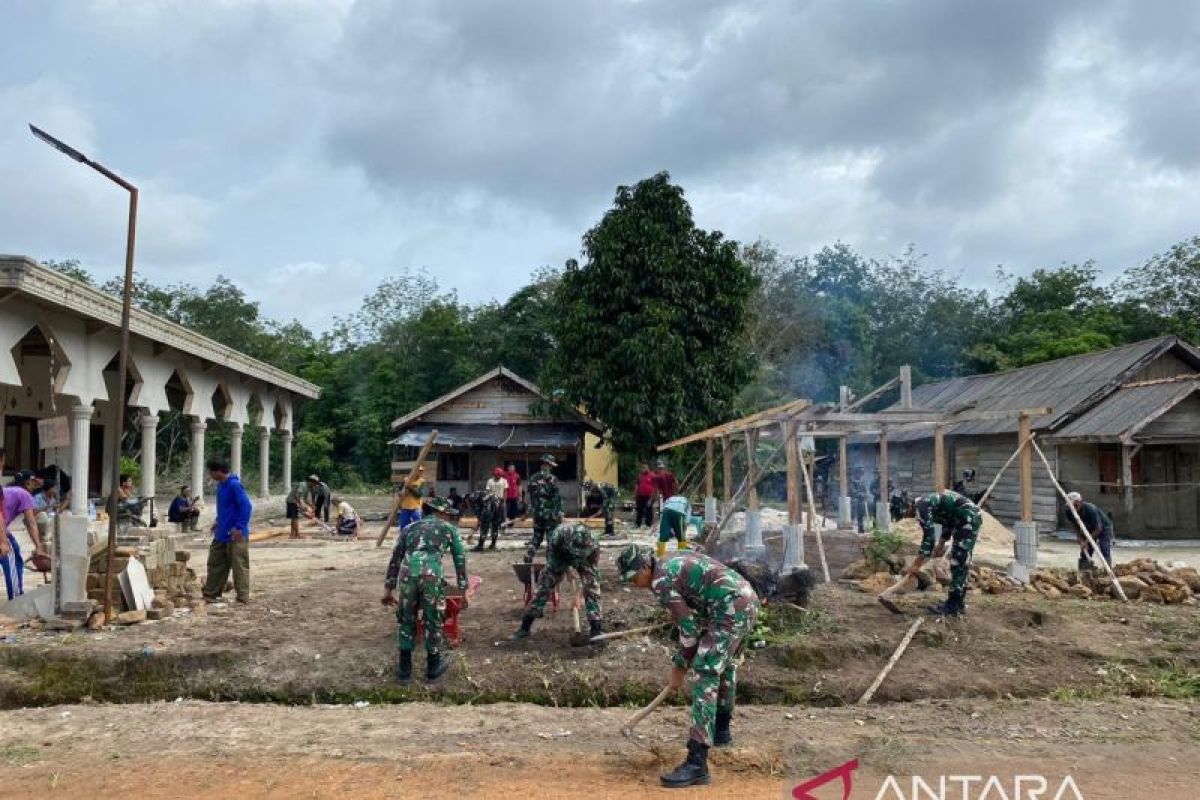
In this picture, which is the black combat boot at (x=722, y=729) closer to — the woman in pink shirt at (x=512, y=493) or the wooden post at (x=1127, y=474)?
the woman in pink shirt at (x=512, y=493)

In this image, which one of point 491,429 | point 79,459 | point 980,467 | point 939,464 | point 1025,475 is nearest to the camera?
point 1025,475

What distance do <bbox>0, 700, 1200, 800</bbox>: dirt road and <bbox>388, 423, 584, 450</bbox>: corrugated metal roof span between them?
1637 cm

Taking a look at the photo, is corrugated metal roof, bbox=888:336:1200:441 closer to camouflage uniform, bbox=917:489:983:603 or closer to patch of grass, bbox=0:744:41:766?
camouflage uniform, bbox=917:489:983:603

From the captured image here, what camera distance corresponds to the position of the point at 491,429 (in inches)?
982

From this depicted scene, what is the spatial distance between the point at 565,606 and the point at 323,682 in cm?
Result: 322

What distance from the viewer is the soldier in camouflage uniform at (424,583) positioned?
7496 mm

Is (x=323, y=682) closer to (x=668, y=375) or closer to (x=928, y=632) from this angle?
(x=928, y=632)

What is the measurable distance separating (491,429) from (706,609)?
1975 cm

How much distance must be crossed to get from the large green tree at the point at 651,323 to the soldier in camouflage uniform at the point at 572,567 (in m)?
13.6

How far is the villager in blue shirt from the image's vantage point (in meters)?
9.92

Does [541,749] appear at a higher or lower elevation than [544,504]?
lower

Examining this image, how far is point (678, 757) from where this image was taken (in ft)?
18.7

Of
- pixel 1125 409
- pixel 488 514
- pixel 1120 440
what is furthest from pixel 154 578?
pixel 1125 409

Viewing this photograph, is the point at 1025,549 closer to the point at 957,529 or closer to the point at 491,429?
the point at 957,529
